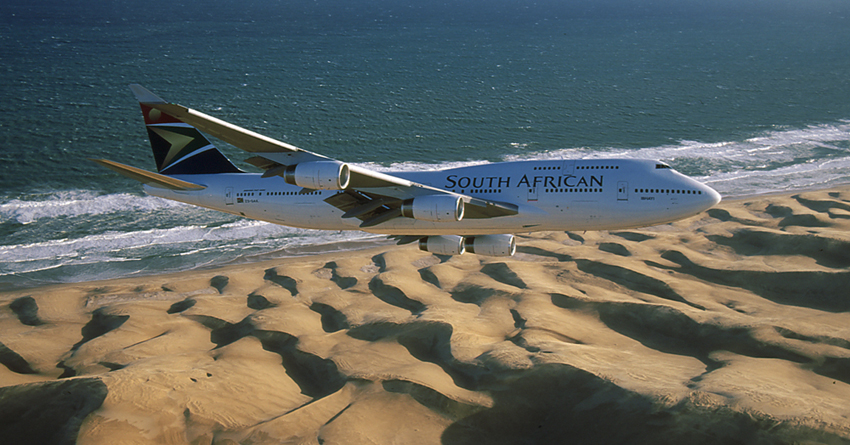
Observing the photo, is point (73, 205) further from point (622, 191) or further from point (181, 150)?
point (622, 191)

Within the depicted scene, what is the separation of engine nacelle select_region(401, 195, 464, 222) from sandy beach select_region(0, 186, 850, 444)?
5531mm

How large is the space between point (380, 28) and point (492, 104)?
98.3m

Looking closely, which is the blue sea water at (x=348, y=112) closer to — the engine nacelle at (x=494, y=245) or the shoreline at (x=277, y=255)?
the shoreline at (x=277, y=255)

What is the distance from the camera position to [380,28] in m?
182

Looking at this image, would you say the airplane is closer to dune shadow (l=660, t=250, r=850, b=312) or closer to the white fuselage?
the white fuselage

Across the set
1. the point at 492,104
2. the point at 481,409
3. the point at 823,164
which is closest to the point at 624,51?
the point at 492,104

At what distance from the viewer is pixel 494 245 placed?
118ft

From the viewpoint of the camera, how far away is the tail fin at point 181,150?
38.9m

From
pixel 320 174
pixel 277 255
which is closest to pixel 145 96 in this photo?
pixel 320 174

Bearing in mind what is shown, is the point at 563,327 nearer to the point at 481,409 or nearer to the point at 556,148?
the point at 481,409

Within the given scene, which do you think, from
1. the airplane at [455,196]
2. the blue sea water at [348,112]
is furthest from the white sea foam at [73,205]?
the airplane at [455,196]

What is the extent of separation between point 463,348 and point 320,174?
10709mm

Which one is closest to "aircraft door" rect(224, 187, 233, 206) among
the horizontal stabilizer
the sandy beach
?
the horizontal stabilizer

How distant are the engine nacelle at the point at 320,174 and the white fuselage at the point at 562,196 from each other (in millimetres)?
6110
